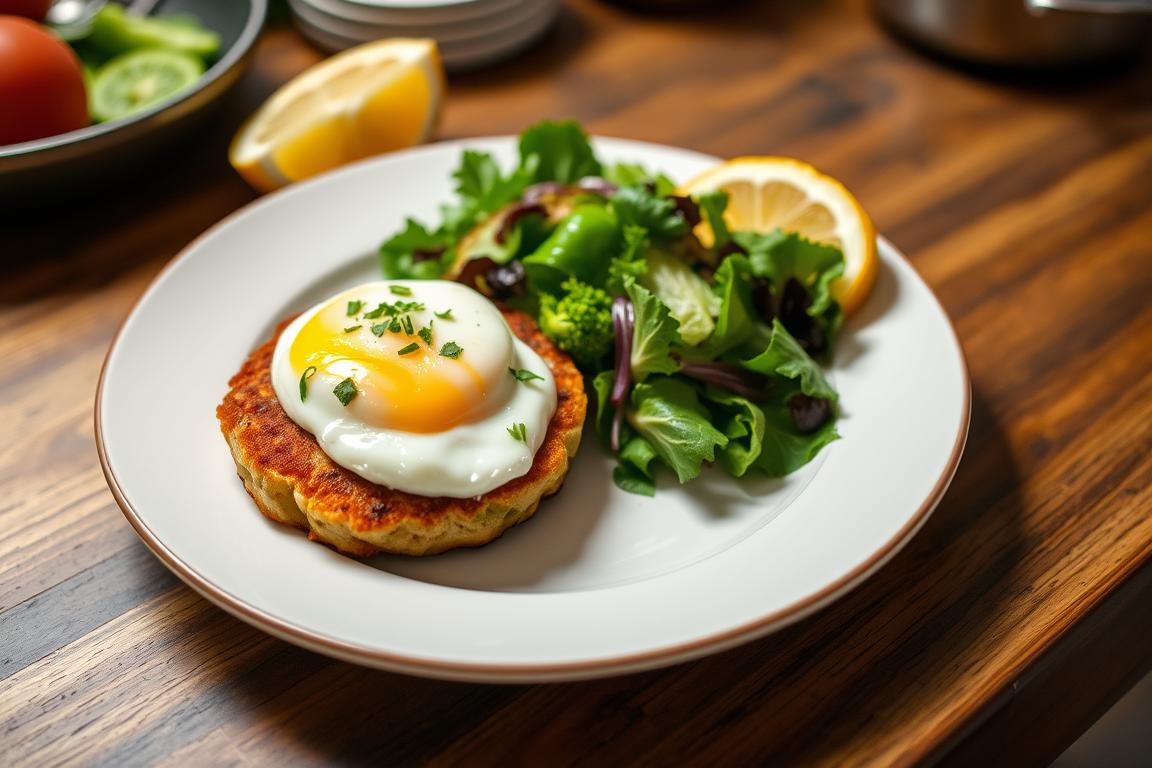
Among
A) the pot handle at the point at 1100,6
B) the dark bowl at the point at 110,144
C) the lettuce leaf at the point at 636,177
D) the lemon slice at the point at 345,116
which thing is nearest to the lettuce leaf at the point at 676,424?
the lettuce leaf at the point at 636,177

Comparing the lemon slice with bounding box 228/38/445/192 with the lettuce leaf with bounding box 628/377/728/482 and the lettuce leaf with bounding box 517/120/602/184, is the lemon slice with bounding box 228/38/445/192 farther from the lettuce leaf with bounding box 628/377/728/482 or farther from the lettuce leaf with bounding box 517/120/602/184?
the lettuce leaf with bounding box 628/377/728/482

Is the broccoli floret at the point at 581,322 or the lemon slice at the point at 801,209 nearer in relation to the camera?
the broccoli floret at the point at 581,322

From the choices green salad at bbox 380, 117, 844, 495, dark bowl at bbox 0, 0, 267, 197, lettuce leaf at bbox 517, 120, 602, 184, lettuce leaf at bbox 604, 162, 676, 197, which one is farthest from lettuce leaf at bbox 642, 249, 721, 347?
dark bowl at bbox 0, 0, 267, 197

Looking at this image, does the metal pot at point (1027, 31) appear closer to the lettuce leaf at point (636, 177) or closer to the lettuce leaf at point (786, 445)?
the lettuce leaf at point (636, 177)

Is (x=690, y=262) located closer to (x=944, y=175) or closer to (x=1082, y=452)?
(x=1082, y=452)

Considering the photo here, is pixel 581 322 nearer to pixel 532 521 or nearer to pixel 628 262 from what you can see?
pixel 628 262

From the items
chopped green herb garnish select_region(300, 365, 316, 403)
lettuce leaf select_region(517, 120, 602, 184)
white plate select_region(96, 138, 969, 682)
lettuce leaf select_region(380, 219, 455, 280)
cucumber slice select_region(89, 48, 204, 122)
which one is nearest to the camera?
white plate select_region(96, 138, 969, 682)

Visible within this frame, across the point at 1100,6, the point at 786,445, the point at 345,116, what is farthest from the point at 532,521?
the point at 1100,6

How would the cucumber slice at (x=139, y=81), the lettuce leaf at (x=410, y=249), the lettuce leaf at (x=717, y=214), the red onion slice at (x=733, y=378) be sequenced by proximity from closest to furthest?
the red onion slice at (x=733, y=378) < the lettuce leaf at (x=717, y=214) < the lettuce leaf at (x=410, y=249) < the cucumber slice at (x=139, y=81)
